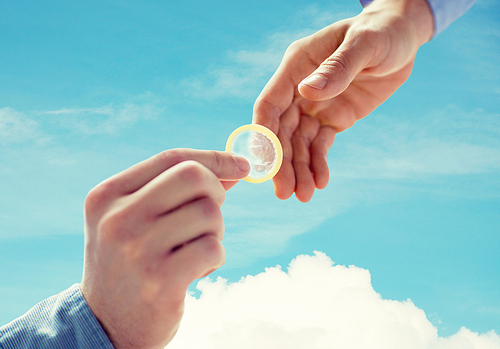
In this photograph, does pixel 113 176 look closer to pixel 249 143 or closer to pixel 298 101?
pixel 249 143

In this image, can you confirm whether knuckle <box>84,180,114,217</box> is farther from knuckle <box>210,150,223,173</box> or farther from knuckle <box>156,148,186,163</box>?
knuckle <box>210,150,223,173</box>

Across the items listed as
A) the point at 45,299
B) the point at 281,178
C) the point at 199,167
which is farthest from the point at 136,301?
the point at 281,178

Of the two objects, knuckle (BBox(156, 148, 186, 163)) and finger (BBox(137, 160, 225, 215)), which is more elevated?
knuckle (BBox(156, 148, 186, 163))

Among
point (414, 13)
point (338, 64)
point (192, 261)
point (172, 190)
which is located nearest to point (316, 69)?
point (338, 64)

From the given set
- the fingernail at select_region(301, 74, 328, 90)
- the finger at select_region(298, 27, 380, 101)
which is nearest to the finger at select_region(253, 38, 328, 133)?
the finger at select_region(298, 27, 380, 101)

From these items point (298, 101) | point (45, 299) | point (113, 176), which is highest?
point (298, 101)

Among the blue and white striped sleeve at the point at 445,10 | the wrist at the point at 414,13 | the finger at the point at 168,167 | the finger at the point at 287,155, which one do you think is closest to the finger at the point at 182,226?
the finger at the point at 168,167

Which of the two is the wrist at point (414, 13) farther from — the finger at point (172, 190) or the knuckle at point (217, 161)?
the finger at point (172, 190)
